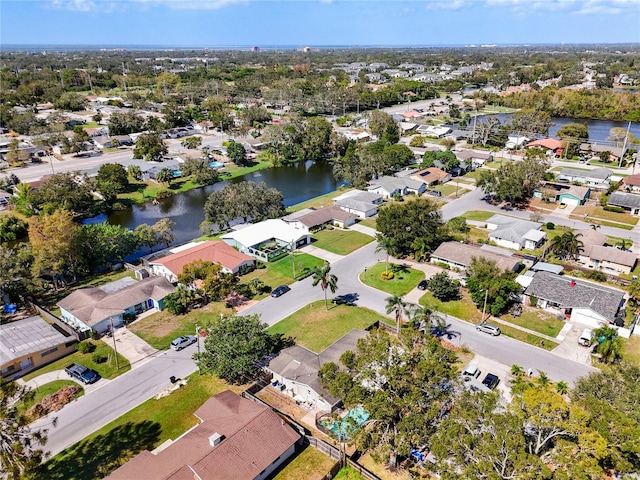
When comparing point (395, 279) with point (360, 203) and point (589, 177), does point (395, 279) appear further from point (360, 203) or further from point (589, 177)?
point (589, 177)

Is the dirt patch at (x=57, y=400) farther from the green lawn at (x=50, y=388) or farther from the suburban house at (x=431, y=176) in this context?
the suburban house at (x=431, y=176)

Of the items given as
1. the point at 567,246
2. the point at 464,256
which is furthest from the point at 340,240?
the point at 567,246

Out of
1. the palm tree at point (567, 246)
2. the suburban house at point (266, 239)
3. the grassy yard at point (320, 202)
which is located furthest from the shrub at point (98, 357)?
the palm tree at point (567, 246)

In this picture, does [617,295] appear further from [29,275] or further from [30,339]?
[29,275]

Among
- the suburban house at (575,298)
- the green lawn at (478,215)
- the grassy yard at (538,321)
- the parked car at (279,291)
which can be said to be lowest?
the grassy yard at (538,321)

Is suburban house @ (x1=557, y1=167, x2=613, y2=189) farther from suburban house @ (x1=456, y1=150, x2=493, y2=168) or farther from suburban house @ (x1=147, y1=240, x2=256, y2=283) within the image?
suburban house @ (x1=147, y1=240, x2=256, y2=283)

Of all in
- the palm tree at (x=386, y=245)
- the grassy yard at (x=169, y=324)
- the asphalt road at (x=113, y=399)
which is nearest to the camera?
the asphalt road at (x=113, y=399)

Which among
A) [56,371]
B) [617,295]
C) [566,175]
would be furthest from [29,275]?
[566,175]
